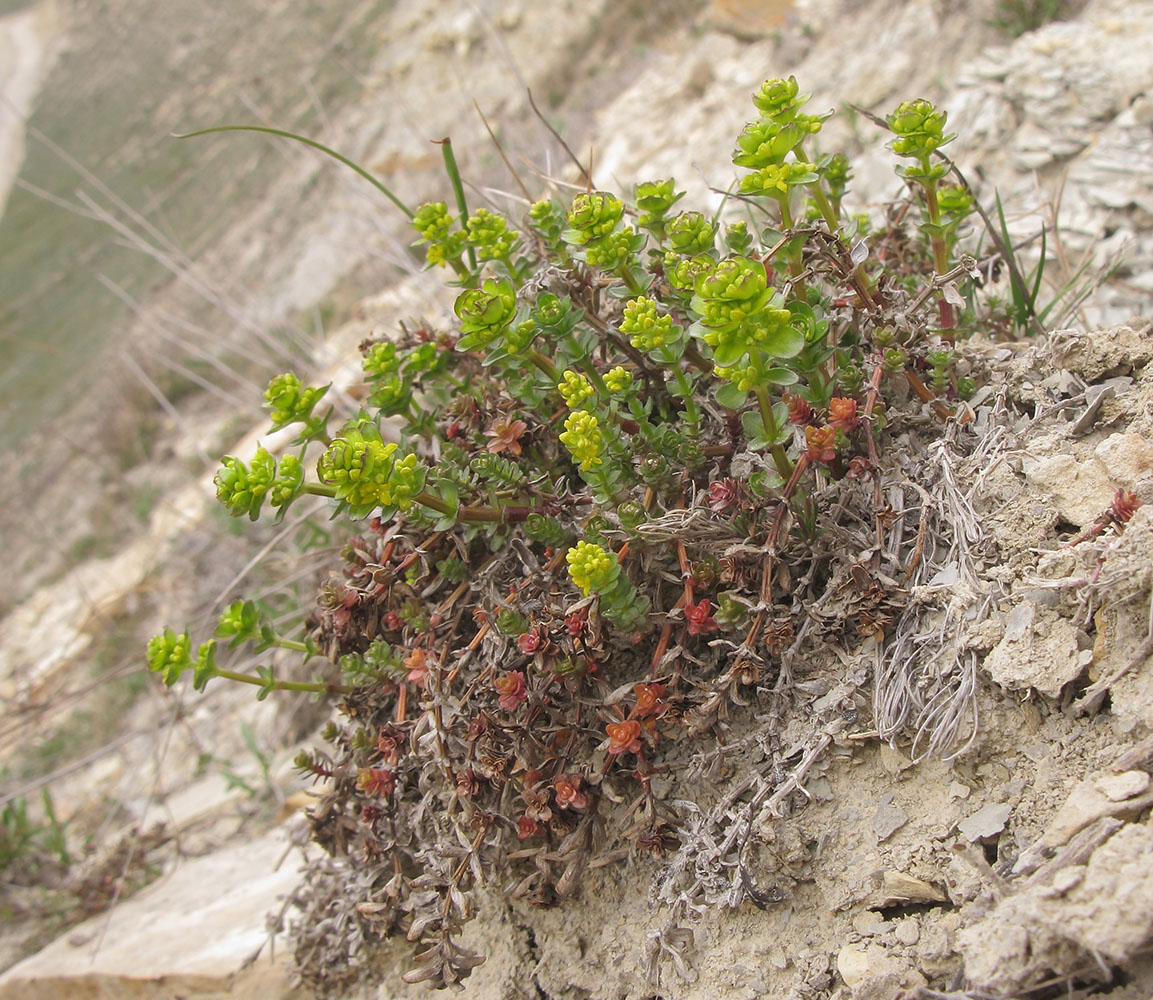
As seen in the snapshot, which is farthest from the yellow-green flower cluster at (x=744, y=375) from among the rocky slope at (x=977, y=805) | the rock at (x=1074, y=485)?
the rock at (x=1074, y=485)

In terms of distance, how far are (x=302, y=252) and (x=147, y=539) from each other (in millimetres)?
7756

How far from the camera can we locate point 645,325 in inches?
73.3

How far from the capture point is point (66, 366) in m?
21.8

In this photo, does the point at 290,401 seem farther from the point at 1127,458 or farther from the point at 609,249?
the point at 1127,458

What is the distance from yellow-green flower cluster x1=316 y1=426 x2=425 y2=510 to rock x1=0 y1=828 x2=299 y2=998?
150 centimetres

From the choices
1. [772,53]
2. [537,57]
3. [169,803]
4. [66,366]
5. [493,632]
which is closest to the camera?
[493,632]

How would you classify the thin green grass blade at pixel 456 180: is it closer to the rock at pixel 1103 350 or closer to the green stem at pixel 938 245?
the green stem at pixel 938 245

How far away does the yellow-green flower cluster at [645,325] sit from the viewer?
1.85m

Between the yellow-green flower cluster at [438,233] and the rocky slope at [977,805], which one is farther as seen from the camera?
the yellow-green flower cluster at [438,233]


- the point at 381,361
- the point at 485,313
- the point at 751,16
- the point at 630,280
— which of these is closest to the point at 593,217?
the point at 630,280

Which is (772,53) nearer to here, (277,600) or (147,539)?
(277,600)

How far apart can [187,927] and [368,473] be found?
2.35 meters

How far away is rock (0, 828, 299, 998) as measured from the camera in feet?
9.51

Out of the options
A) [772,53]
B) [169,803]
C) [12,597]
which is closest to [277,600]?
[169,803]
